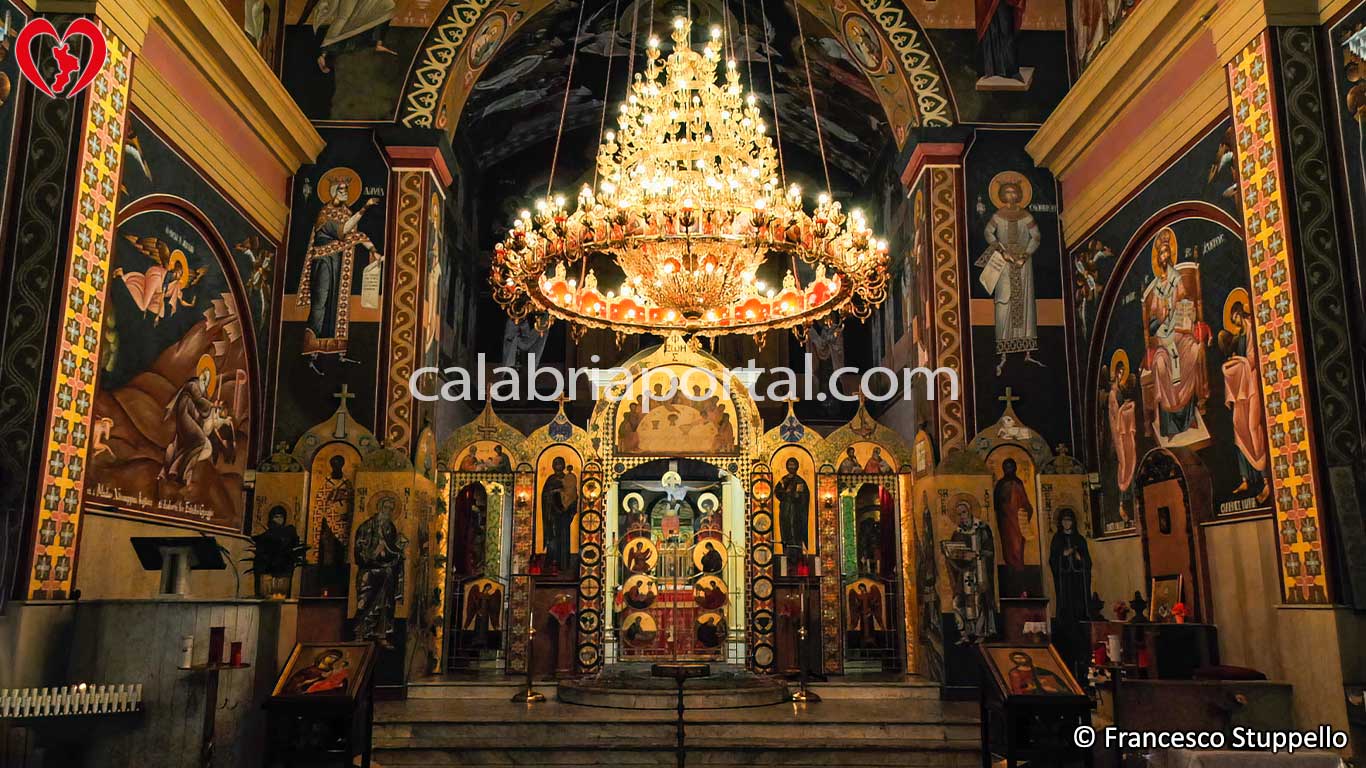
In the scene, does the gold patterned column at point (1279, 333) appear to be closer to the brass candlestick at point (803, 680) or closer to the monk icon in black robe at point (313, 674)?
the brass candlestick at point (803, 680)

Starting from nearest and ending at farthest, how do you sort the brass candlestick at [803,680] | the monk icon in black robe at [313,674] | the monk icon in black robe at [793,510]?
the monk icon in black robe at [313,674], the brass candlestick at [803,680], the monk icon in black robe at [793,510]

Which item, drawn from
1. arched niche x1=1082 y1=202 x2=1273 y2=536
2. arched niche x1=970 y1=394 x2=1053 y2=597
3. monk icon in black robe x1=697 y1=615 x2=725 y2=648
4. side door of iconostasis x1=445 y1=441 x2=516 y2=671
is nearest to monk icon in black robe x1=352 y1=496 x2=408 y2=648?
side door of iconostasis x1=445 y1=441 x2=516 y2=671

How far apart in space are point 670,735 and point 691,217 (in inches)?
191

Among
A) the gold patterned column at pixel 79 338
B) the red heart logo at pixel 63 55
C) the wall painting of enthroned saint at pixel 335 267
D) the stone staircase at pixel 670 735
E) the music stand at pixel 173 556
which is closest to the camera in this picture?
the gold patterned column at pixel 79 338

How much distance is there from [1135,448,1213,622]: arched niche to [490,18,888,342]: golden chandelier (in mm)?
3281

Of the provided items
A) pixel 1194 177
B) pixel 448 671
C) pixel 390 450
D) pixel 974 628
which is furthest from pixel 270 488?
pixel 1194 177

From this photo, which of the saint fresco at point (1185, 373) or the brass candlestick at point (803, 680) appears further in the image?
the brass candlestick at point (803, 680)

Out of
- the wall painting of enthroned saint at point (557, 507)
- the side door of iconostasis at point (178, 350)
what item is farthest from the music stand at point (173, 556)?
the wall painting of enthroned saint at point (557, 507)

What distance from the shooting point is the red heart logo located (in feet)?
25.3

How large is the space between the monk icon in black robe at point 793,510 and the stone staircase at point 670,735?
2867mm

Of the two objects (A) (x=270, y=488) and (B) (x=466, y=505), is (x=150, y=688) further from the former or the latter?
(B) (x=466, y=505)

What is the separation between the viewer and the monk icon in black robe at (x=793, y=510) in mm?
13164

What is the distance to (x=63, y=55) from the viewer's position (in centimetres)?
794

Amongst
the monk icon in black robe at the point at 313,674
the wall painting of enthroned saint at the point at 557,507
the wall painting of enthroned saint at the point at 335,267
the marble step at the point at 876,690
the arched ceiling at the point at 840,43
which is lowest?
the marble step at the point at 876,690
